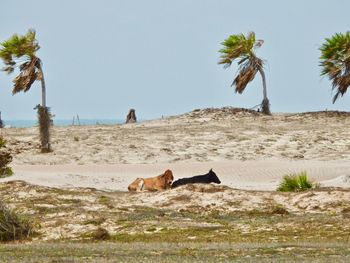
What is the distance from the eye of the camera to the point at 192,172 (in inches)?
1491

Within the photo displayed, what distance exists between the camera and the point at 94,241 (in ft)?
65.3

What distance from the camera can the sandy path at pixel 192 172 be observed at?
111 ft

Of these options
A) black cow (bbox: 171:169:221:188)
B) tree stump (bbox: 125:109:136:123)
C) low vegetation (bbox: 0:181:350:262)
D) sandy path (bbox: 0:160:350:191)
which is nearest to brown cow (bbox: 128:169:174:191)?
low vegetation (bbox: 0:181:350:262)

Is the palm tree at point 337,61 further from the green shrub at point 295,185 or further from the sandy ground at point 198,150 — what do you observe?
the green shrub at point 295,185

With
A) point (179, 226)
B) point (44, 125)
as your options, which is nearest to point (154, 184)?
point (179, 226)

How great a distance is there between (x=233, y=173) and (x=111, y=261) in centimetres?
2278

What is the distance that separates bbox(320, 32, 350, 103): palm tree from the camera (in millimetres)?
48656

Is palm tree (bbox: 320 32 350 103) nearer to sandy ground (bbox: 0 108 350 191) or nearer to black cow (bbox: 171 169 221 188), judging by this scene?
sandy ground (bbox: 0 108 350 191)

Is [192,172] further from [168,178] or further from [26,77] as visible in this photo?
[26,77]

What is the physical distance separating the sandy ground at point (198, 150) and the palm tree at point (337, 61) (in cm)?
246

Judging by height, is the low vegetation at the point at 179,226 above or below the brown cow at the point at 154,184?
below

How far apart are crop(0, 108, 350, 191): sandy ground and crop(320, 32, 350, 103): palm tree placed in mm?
2456

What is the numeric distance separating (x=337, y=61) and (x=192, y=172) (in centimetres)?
1606

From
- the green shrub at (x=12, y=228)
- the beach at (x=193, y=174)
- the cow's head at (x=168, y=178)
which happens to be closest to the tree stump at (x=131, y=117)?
the beach at (x=193, y=174)
